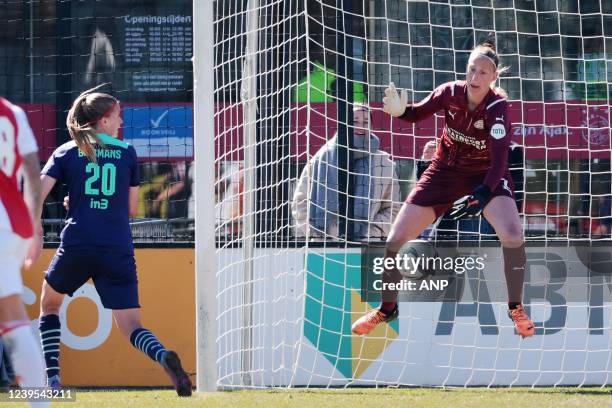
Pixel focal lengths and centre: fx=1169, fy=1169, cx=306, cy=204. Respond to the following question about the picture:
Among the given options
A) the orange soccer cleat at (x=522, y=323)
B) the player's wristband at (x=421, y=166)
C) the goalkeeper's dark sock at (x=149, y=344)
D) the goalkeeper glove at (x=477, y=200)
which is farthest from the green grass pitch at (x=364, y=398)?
the player's wristband at (x=421, y=166)

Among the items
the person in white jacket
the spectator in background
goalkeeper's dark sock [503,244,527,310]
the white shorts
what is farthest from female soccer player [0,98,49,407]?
the spectator in background

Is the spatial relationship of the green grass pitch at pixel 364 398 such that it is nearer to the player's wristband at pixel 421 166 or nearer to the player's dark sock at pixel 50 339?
the player's dark sock at pixel 50 339

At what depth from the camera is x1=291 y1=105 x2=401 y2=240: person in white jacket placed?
28.9 feet

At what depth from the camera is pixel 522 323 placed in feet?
24.1

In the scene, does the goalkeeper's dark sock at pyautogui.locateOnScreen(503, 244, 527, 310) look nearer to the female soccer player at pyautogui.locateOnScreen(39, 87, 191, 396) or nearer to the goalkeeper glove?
the goalkeeper glove

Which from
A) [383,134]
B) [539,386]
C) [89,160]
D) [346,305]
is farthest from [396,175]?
[89,160]

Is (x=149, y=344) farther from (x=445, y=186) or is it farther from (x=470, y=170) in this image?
(x=470, y=170)

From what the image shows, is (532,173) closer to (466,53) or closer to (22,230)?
(466,53)

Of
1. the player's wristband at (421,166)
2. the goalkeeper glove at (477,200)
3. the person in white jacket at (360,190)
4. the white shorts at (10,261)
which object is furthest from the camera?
the player's wristband at (421,166)

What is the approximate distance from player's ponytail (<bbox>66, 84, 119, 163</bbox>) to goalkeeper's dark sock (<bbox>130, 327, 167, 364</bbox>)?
41.6 inches

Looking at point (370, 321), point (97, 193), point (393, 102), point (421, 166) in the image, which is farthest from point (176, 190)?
point (393, 102)

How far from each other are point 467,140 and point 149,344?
2.38 metres

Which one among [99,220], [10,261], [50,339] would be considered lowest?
[50,339]

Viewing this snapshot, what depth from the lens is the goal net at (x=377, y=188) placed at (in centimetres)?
870
